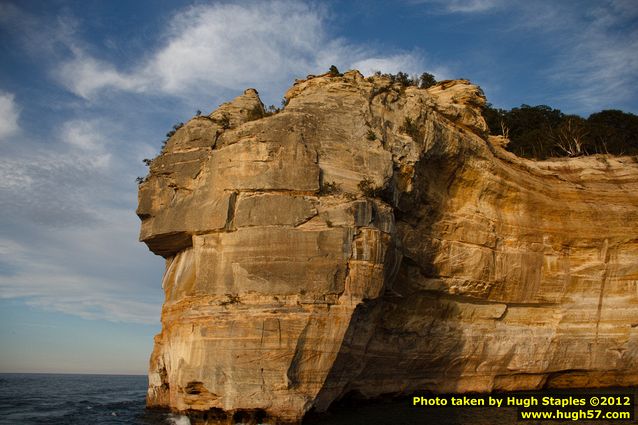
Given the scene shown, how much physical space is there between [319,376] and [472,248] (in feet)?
34.3

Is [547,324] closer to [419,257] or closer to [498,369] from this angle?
[498,369]

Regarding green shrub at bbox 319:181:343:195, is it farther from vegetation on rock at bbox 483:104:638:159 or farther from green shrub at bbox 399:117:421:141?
vegetation on rock at bbox 483:104:638:159

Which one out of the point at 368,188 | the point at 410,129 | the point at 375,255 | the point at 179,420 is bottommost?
the point at 179,420

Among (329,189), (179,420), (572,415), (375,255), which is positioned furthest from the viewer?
(572,415)

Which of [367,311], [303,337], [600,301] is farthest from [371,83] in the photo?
[600,301]

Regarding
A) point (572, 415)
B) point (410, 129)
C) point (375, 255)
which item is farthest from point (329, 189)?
point (572, 415)

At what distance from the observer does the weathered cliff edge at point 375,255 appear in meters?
15.7

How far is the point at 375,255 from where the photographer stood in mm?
16750

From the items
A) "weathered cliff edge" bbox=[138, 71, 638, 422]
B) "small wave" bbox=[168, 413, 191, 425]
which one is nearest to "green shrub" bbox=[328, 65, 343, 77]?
"weathered cliff edge" bbox=[138, 71, 638, 422]

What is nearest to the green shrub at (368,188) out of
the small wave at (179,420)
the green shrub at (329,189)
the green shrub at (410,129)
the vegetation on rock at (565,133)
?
the green shrub at (329,189)

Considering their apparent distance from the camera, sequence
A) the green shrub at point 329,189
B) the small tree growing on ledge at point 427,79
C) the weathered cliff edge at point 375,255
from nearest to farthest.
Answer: the weathered cliff edge at point 375,255, the green shrub at point 329,189, the small tree growing on ledge at point 427,79

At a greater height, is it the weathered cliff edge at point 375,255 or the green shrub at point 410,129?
the green shrub at point 410,129

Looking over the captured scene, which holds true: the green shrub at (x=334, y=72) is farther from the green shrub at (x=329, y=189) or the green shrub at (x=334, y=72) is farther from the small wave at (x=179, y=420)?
the small wave at (x=179, y=420)

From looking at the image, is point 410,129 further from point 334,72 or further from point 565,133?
point 565,133
